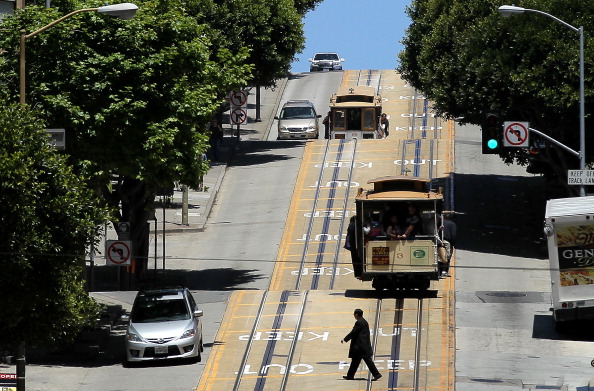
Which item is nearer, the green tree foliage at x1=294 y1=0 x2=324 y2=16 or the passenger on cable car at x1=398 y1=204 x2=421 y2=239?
the passenger on cable car at x1=398 y1=204 x2=421 y2=239

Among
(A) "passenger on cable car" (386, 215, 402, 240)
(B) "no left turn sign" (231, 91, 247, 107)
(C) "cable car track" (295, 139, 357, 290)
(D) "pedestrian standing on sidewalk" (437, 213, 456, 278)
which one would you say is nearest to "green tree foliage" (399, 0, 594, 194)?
(C) "cable car track" (295, 139, 357, 290)

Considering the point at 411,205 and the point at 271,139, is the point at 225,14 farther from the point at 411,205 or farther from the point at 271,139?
the point at 411,205

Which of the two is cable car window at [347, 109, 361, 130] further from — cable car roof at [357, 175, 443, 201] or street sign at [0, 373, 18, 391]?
street sign at [0, 373, 18, 391]

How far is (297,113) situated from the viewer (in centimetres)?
6481

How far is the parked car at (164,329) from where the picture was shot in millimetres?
29922

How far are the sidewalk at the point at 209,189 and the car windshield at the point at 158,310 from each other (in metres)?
8.68

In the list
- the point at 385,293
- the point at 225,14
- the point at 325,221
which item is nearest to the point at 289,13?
the point at 225,14

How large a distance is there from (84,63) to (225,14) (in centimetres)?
2376

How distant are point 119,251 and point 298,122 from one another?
101 feet

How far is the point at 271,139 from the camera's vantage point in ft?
226

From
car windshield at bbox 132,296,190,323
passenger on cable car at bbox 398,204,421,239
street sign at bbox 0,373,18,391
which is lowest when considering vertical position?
car windshield at bbox 132,296,190,323

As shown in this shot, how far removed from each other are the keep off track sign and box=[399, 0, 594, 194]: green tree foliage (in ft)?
Result: 46.1

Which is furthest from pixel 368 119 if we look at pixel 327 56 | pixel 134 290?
pixel 327 56

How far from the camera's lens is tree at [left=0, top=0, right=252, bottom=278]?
1288 inches
